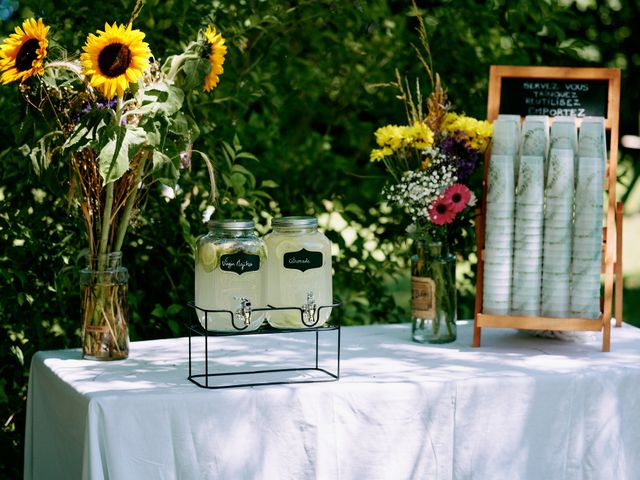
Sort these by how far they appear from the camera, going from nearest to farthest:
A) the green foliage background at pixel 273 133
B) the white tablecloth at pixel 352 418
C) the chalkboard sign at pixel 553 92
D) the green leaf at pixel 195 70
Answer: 1. the white tablecloth at pixel 352 418
2. the green leaf at pixel 195 70
3. the chalkboard sign at pixel 553 92
4. the green foliage background at pixel 273 133

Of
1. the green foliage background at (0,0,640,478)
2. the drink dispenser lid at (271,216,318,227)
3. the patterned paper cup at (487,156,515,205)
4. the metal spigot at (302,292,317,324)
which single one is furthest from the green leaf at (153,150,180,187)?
the patterned paper cup at (487,156,515,205)

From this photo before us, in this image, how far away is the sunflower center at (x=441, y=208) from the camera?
8.32 ft

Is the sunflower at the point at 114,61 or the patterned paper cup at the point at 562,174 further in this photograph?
the patterned paper cup at the point at 562,174

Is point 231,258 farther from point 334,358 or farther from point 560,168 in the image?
point 560,168

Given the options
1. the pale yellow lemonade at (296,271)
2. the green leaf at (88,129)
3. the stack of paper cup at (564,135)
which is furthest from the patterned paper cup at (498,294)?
the green leaf at (88,129)

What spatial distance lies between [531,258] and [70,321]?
1.45 m

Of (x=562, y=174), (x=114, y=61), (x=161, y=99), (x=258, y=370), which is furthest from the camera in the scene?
(x=562, y=174)

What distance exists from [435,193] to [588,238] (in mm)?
387

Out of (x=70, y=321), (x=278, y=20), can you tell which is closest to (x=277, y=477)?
(x=70, y=321)

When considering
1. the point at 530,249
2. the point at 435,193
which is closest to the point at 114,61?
the point at 435,193

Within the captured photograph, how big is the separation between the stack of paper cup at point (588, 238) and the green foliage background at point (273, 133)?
35.1 inches

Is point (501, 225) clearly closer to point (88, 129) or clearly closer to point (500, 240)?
point (500, 240)

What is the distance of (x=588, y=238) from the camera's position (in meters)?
2.50

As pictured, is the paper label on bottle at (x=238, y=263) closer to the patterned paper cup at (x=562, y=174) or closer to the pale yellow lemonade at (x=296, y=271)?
the pale yellow lemonade at (x=296, y=271)
